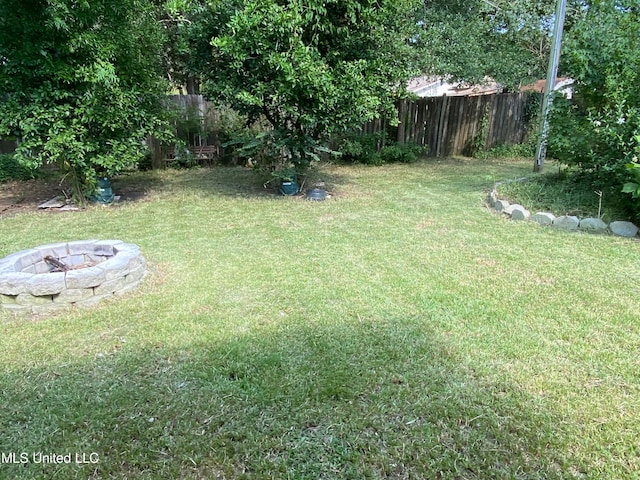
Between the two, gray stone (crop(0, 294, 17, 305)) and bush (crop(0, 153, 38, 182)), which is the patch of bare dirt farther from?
gray stone (crop(0, 294, 17, 305))

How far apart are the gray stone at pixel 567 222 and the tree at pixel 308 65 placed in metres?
2.64

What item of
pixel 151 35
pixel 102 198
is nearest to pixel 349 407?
pixel 102 198

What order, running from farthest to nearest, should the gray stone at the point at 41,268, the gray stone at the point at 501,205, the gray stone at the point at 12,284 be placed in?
the gray stone at the point at 501,205 < the gray stone at the point at 41,268 < the gray stone at the point at 12,284

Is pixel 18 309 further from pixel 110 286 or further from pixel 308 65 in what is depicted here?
pixel 308 65

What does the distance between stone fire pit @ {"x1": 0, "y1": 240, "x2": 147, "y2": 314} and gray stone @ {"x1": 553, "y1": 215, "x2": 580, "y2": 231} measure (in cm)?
421

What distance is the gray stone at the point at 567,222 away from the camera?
446 cm

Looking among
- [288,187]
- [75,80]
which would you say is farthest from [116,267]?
[288,187]

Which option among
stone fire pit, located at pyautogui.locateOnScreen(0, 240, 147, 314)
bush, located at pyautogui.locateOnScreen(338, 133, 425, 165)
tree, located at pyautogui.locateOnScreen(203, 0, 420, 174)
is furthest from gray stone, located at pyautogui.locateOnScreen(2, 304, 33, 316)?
bush, located at pyautogui.locateOnScreen(338, 133, 425, 165)

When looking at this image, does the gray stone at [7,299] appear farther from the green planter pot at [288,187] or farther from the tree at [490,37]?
the tree at [490,37]

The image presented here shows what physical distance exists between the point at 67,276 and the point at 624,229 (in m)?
5.00

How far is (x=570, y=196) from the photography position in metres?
5.06

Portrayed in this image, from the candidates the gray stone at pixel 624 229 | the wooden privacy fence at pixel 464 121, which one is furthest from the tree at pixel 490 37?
the gray stone at pixel 624 229

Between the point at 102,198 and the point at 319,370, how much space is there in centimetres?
492

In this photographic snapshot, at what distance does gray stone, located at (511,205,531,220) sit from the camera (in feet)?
15.8
